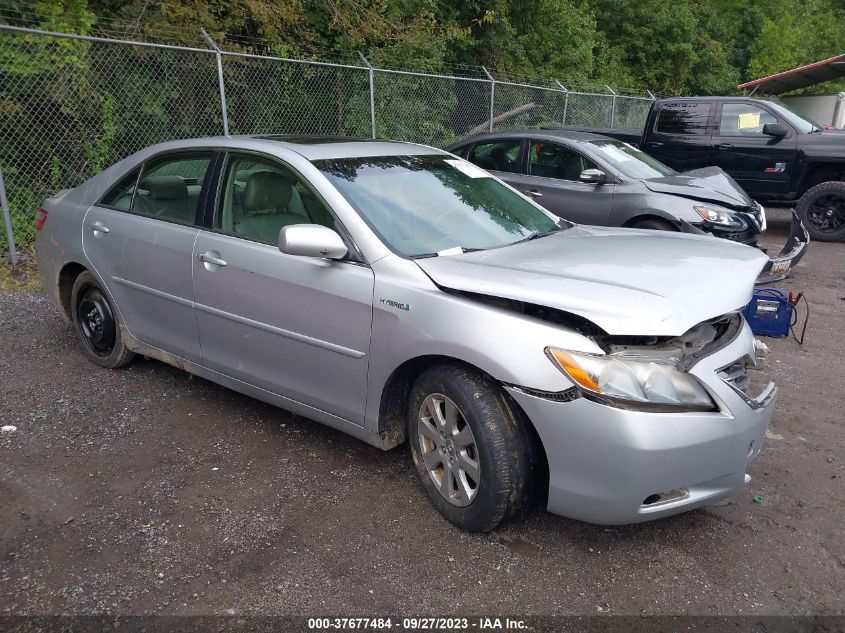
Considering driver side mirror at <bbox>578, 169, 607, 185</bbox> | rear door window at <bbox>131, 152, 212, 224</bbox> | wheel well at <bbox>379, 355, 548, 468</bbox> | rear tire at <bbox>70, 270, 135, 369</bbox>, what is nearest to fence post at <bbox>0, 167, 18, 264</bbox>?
rear tire at <bbox>70, 270, 135, 369</bbox>

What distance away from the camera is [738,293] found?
3.09 meters

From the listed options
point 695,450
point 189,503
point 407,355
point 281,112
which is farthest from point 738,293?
point 281,112

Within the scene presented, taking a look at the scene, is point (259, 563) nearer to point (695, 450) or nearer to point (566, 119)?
point (695, 450)

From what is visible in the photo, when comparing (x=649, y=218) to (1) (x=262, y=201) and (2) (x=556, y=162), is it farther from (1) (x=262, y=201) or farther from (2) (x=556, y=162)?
(1) (x=262, y=201)

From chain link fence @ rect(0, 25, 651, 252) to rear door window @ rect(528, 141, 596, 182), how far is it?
311 cm

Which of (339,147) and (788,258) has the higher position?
(339,147)

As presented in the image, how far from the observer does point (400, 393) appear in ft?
11.1

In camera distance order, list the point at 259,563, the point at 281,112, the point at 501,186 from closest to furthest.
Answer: the point at 259,563, the point at 501,186, the point at 281,112

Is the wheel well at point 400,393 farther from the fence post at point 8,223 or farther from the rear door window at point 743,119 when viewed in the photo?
the rear door window at point 743,119

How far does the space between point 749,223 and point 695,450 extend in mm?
5546

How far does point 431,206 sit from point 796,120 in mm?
9205

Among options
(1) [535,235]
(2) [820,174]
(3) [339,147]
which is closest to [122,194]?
(3) [339,147]

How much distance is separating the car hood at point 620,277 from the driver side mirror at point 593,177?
12.6 ft

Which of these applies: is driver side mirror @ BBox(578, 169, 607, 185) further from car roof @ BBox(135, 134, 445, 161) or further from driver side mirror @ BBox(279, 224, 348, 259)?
driver side mirror @ BBox(279, 224, 348, 259)
